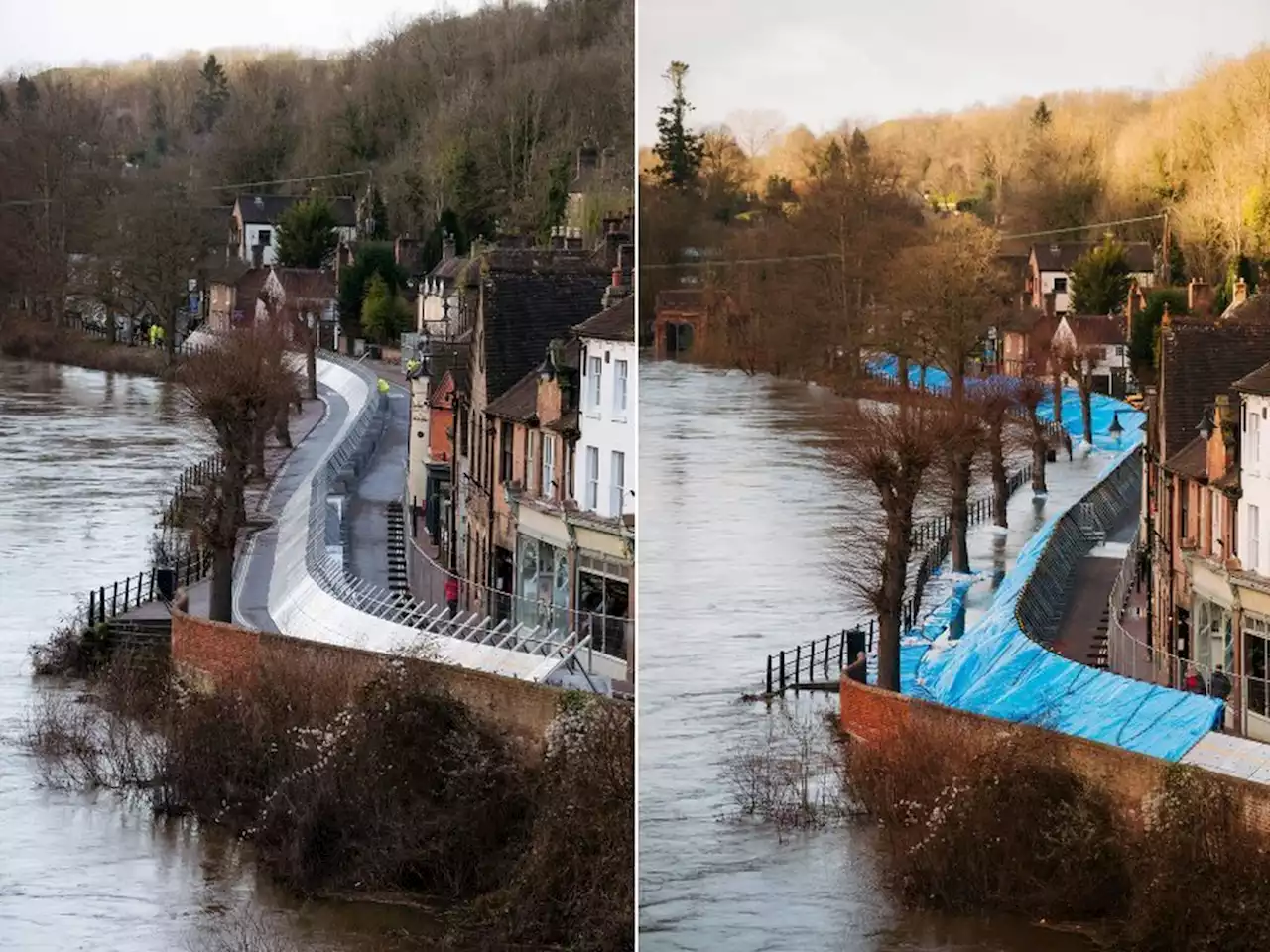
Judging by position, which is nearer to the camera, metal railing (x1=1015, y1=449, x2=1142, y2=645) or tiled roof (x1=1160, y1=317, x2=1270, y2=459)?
tiled roof (x1=1160, y1=317, x2=1270, y2=459)

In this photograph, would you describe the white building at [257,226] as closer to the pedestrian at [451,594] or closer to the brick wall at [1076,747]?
the pedestrian at [451,594]

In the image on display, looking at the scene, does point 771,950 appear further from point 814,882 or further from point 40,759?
point 40,759

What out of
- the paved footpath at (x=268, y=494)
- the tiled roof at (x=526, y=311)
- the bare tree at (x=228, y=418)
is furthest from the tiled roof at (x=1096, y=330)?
the bare tree at (x=228, y=418)

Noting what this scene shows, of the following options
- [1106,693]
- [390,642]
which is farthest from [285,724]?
[1106,693]

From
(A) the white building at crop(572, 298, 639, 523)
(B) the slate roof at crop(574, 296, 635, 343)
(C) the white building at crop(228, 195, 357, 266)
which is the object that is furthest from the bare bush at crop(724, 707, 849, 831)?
(C) the white building at crop(228, 195, 357, 266)

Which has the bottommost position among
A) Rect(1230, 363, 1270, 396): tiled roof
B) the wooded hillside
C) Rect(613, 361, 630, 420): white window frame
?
Rect(613, 361, 630, 420): white window frame

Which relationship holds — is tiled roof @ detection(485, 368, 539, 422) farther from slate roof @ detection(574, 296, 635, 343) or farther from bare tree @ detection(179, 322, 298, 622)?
bare tree @ detection(179, 322, 298, 622)
